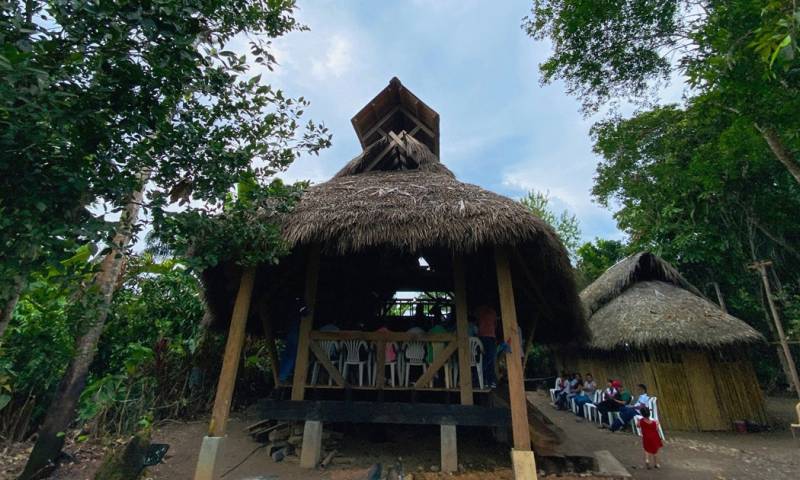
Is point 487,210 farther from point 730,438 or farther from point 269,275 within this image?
point 730,438

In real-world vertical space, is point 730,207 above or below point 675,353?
above

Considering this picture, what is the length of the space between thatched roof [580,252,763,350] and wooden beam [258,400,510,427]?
647 centimetres

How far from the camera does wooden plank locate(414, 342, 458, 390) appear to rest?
450 cm

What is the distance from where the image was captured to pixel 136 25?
2.10 m

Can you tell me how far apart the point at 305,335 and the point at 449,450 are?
7.66 ft

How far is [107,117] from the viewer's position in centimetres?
217

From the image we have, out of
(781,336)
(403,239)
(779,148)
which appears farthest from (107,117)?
(781,336)

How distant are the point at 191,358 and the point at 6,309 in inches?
241

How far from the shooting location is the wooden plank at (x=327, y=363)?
4619mm

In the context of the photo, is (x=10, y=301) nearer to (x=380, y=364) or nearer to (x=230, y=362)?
(x=230, y=362)

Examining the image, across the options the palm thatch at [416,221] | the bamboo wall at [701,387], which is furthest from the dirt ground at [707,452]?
the palm thatch at [416,221]

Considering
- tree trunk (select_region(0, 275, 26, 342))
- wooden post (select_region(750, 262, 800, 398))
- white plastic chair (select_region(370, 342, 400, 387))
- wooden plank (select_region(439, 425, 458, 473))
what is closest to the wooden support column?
white plastic chair (select_region(370, 342, 400, 387))

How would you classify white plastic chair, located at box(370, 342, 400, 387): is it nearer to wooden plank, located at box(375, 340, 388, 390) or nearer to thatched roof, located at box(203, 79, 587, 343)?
wooden plank, located at box(375, 340, 388, 390)

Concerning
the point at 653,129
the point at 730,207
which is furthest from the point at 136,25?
the point at 730,207
